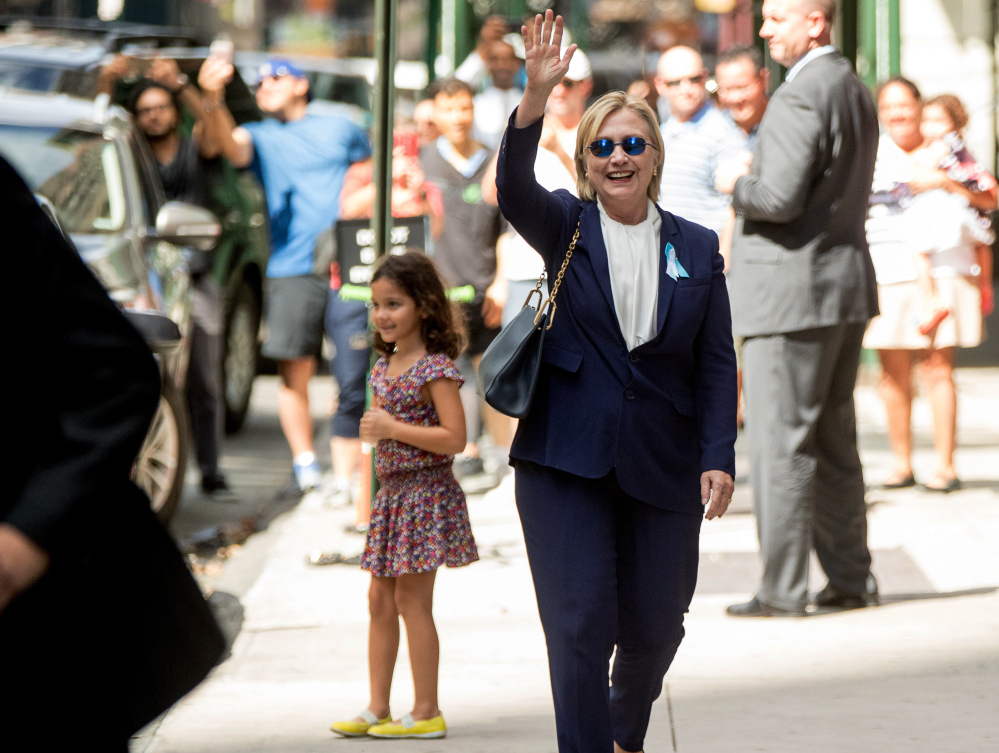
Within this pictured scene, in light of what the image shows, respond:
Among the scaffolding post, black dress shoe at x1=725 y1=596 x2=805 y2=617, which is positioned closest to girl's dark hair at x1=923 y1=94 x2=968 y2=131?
the scaffolding post

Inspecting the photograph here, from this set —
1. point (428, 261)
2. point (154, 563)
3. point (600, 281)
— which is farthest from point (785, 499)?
point (154, 563)

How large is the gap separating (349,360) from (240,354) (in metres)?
2.84

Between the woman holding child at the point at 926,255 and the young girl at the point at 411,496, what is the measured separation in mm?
4213

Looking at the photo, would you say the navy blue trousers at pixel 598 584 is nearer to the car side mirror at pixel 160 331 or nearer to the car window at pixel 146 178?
the car side mirror at pixel 160 331

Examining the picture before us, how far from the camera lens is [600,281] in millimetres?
3607

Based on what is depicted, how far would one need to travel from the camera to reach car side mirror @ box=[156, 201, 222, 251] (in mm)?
7285

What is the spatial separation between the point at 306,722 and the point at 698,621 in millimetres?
1701

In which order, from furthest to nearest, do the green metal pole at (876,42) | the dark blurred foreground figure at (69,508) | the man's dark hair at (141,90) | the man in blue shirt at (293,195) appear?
the green metal pole at (876,42) → the man's dark hair at (141,90) → the man in blue shirt at (293,195) → the dark blurred foreground figure at (69,508)

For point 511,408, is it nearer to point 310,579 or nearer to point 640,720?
point 640,720

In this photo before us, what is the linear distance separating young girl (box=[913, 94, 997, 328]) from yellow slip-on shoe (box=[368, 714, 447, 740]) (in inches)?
178

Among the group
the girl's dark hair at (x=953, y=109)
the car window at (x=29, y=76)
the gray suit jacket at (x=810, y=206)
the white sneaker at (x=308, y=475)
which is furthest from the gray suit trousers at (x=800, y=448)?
the car window at (x=29, y=76)

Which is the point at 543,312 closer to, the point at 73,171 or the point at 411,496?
the point at 411,496

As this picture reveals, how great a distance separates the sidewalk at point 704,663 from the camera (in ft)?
14.3

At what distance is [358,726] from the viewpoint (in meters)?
4.35
